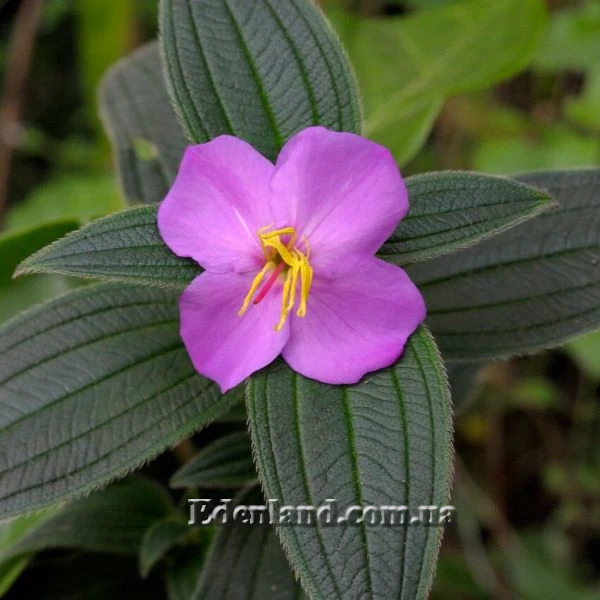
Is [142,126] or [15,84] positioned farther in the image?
[15,84]

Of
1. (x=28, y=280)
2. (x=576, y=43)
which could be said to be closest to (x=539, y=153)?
(x=576, y=43)

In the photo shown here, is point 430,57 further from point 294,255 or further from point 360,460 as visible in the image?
point 360,460

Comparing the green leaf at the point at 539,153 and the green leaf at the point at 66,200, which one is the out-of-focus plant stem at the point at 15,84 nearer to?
the green leaf at the point at 66,200

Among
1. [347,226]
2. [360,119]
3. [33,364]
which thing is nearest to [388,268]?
[347,226]

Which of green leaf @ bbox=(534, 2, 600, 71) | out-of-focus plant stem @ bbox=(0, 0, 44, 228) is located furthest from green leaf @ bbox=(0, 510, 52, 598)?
green leaf @ bbox=(534, 2, 600, 71)

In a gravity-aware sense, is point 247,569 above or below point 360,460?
below

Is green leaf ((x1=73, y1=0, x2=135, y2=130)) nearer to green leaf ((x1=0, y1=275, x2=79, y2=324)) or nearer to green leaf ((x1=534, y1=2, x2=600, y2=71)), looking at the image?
green leaf ((x1=534, y1=2, x2=600, y2=71))
